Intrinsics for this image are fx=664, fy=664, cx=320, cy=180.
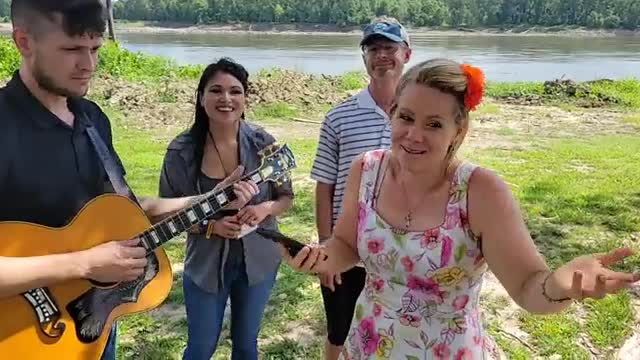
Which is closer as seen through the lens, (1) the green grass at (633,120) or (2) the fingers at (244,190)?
(2) the fingers at (244,190)

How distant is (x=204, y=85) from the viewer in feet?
9.08

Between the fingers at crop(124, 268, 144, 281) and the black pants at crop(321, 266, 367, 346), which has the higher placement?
the fingers at crop(124, 268, 144, 281)

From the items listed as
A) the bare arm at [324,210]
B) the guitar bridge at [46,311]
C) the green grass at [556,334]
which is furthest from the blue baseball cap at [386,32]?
the green grass at [556,334]

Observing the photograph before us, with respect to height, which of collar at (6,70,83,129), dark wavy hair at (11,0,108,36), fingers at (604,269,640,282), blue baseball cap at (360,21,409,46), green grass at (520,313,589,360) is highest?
dark wavy hair at (11,0,108,36)

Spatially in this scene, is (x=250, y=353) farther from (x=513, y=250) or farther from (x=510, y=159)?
(x=510, y=159)

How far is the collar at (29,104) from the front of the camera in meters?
1.92

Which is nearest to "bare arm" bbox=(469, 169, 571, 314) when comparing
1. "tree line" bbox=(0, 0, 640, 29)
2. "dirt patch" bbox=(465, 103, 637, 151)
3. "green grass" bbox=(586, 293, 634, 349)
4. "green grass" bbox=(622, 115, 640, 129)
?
"green grass" bbox=(586, 293, 634, 349)

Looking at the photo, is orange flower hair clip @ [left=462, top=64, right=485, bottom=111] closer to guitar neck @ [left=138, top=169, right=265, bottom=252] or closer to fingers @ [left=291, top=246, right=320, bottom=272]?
fingers @ [left=291, top=246, right=320, bottom=272]

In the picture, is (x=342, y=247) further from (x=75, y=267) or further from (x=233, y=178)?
(x=75, y=267)

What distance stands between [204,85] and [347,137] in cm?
64

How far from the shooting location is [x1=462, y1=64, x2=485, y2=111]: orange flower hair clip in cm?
180

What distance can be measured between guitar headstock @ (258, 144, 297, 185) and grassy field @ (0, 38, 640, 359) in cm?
140

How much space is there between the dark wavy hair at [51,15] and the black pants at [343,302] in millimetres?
1532

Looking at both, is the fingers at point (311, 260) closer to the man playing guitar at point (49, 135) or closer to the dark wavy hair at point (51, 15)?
the man playing guitar at point (49, 135)
